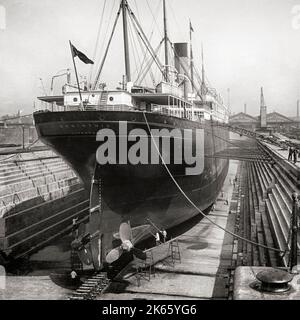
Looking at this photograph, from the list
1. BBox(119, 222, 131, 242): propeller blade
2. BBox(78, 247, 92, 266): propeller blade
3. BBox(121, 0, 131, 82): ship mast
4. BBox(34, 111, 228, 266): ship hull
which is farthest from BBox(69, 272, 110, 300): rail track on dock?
BBox(121, 0, 131, 82): ship mast

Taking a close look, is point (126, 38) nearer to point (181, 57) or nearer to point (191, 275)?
point (191, 275)

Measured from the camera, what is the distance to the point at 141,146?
12.8 m

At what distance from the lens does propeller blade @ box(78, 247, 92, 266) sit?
38.3ft

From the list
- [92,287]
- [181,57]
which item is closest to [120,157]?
[92,287]

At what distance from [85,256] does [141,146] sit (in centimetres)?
411

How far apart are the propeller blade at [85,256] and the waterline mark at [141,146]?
293 centimetres

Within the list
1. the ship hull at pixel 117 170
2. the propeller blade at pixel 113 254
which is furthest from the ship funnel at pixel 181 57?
the propeller blade at pixel 113 254

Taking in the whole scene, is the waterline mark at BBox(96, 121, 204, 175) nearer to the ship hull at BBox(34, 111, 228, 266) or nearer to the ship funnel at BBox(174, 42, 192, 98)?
the ship hull at BBox(34, 111, 228, 266)

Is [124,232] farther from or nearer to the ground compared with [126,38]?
nearer to the ground

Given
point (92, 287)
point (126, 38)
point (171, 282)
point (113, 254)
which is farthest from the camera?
point (126, 38)

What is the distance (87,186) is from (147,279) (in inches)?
179

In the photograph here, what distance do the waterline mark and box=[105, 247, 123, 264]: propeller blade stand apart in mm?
2897
